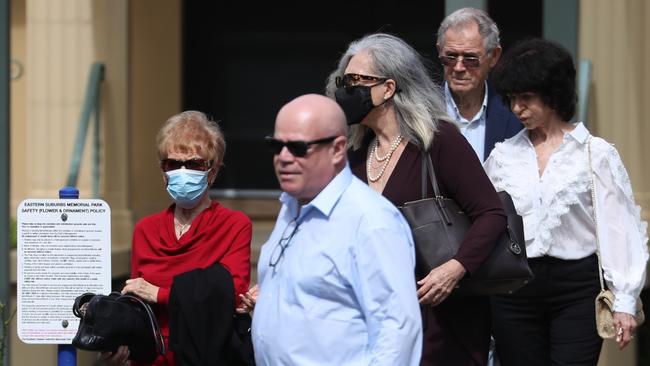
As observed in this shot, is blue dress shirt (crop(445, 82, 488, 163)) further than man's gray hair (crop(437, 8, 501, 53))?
Yes

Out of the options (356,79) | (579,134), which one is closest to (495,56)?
(579,134)

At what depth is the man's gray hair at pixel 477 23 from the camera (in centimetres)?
489

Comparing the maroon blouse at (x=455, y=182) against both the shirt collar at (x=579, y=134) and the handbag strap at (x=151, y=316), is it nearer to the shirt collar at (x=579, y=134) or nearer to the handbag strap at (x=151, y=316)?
the shirt collar at (x=579, y=134)

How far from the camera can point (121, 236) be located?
8.66 meters

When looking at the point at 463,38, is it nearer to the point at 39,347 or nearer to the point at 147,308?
the point at 147,308

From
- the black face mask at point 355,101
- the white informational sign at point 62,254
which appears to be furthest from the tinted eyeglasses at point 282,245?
the white informational sign at point 62,254

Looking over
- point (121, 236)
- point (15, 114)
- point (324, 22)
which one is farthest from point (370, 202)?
point (15, 114)

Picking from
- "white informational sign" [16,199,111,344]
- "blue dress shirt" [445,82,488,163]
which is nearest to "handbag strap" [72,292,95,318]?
"white informational sign" [16,199,111,344]

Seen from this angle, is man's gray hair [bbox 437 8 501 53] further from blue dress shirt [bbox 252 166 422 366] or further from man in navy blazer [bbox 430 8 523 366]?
blue dress shirt [bbox 252 166 422 366]

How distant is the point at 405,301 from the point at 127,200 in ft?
19.0

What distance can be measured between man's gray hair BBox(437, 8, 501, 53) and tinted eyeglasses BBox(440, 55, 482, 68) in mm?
54

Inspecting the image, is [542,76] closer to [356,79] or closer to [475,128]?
[475,128]

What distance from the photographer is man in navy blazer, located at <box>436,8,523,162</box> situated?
487 cm

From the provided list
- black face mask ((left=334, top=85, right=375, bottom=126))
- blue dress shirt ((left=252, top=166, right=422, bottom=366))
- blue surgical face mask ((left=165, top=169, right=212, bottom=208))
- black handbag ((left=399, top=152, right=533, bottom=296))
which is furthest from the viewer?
blue surgical face mask ((left=165, top=169, right=212, bottom=208))
